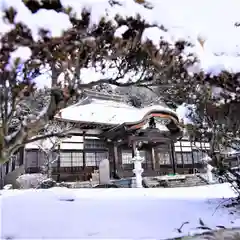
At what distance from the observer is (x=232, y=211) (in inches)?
251

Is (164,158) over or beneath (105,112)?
beneath

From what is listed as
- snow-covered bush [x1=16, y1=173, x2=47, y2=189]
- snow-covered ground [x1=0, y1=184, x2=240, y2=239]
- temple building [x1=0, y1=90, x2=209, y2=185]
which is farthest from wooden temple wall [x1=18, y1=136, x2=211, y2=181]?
snow-covered ground [x1=0, y1=184, x2=240, y2=239]

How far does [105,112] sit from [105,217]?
15722 mm

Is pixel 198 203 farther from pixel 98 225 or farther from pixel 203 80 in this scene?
pixel 203 80

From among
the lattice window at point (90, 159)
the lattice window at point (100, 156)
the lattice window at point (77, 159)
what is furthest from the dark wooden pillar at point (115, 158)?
the lattice window at point (77, 159)

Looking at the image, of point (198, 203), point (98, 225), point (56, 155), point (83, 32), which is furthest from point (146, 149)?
point (83, 32)

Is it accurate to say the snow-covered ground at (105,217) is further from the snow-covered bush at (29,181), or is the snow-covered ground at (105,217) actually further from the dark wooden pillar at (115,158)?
the dark wooden pillar at (115,158)

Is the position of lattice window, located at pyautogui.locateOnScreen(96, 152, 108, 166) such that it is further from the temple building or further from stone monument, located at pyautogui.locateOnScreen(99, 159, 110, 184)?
stone monument, located at pyautogui.locateOnScreen(99, 159, 110, 184)

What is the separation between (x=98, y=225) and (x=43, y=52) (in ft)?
10.8

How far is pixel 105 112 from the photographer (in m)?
20.9

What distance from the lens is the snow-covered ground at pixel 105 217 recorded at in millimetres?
4512

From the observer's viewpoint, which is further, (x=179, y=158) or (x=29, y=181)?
(x=179, y=158)

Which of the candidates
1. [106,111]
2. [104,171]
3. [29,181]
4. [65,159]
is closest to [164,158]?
[106,111]

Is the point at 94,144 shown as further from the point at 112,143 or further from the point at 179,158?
the point at 179,158
